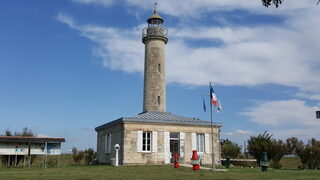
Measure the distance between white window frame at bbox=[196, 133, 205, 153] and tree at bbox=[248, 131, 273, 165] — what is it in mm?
7219

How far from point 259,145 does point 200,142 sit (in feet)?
24.6

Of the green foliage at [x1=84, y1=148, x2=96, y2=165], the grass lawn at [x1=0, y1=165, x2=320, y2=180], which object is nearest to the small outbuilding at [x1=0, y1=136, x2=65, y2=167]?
the grass lawn at [x1=0, y1=165, x2=320, y2=180]

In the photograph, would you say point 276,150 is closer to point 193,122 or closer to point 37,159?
point 193,122

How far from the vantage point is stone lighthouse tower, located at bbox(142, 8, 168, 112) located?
2559 cm

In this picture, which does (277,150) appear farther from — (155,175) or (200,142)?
(155,175)

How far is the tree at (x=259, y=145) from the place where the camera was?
27.7 m

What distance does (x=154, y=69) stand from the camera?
26.0 metres

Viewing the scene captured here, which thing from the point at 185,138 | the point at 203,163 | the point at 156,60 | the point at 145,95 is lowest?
the point at 203,163

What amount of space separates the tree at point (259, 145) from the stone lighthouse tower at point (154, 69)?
27.8 ft

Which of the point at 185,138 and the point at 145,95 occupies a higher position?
the point at 145,95

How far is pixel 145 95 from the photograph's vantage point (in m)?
25.8

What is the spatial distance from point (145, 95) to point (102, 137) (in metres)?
4.44

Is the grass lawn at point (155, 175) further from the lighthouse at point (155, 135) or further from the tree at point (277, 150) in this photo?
the tree at point (277, 150)

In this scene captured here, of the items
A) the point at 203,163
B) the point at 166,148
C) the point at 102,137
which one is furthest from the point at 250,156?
the point at 102,137
